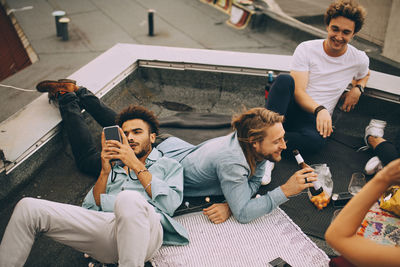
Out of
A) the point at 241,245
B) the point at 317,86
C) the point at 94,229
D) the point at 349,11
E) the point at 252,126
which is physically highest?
the point at 349,11

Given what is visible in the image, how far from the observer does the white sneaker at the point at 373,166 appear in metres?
3.36

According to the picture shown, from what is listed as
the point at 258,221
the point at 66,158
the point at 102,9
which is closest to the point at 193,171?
the point at 258,221

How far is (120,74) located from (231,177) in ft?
7.64

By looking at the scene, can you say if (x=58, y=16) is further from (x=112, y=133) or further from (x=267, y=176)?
(x=267, y=176)

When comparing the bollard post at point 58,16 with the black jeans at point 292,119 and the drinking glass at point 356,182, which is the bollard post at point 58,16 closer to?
the black jeans at point 292,119

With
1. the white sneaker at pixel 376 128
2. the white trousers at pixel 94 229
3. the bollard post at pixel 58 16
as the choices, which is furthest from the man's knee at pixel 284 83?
the bollard post at pixel 58 16

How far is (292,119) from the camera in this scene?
3.72m

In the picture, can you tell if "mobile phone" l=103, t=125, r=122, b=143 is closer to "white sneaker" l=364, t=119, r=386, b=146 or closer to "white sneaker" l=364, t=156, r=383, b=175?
"white sneaker" l=364, t=156, r=383, b=175

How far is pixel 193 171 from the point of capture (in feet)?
9.20

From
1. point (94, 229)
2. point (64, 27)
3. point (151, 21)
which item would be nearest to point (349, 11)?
point (94, 229)

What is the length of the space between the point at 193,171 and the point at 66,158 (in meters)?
1.47

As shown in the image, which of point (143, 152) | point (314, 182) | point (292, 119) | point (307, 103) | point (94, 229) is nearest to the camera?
point (94, 229)

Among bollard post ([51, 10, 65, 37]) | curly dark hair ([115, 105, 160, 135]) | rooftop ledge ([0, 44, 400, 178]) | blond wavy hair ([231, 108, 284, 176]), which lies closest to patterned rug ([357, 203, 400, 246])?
blond wavy hair ([231, 108, 284, 176])

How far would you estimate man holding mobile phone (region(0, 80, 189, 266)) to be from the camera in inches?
83.3
